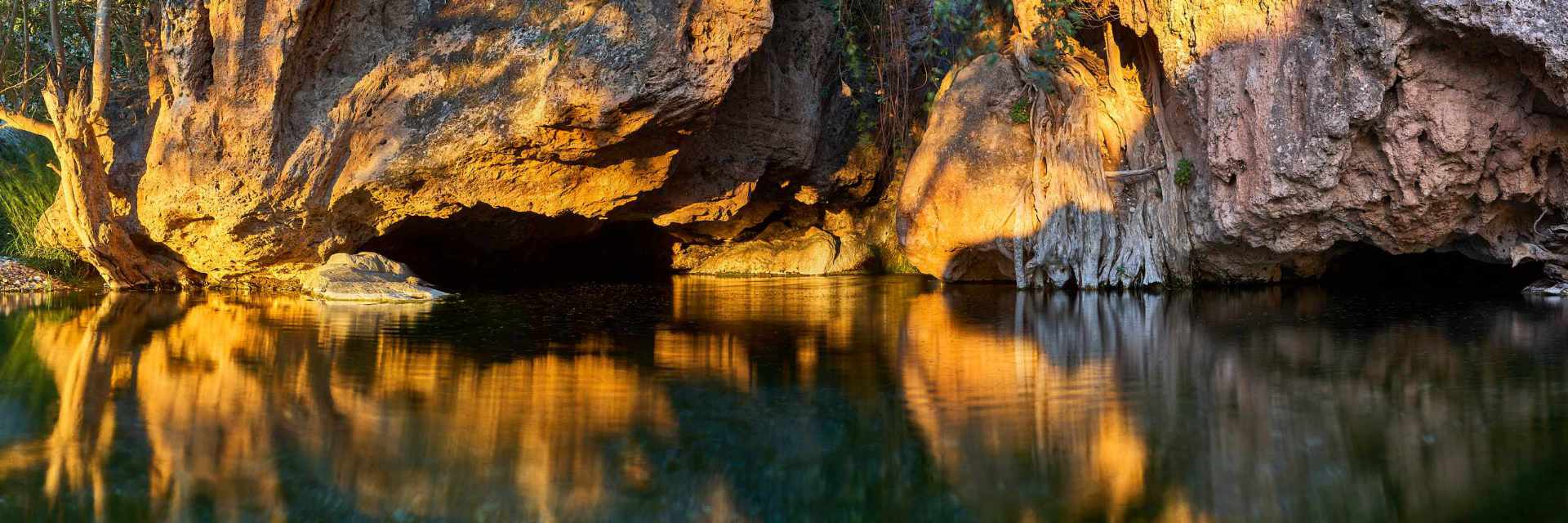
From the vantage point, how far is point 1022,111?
12.9m

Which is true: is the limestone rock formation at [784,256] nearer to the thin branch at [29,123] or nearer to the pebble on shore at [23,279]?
the pebble on shore at [23,279]

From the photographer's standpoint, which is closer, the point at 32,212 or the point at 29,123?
the point at 29,123

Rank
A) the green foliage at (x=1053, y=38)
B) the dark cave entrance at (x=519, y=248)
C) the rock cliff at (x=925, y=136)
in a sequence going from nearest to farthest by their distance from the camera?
the rock cliff at (x=925, y=136) < the green foliage at (x=1053, y=38) < the dark cave entrance at (x=519, y=248)

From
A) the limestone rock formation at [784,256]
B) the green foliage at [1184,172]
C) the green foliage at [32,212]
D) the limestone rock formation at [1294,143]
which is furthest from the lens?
the limestone rock formation at [784,256]

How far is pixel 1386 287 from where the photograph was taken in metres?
11.7

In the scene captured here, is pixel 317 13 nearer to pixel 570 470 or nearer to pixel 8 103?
pixel 8 103

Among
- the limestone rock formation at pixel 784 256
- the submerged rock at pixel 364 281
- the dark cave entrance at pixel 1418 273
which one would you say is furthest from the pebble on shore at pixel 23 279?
the dark cave entrance at pixel 1418 273

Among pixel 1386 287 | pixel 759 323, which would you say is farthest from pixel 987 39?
pixel 759 323

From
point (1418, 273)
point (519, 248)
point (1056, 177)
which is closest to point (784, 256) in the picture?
point (519, 248)

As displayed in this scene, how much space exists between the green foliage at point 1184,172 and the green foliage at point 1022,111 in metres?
1.96

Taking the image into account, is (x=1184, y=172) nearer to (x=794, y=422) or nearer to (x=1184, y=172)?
(x=1184, y=172)

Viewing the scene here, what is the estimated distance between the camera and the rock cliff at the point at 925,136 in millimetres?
9328

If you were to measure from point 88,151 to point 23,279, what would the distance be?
93.3 inches

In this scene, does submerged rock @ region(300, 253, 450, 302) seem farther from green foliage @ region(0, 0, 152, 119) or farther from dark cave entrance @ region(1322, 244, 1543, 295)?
dark cave entrance @ region(1322, 244, 1543, 295)
